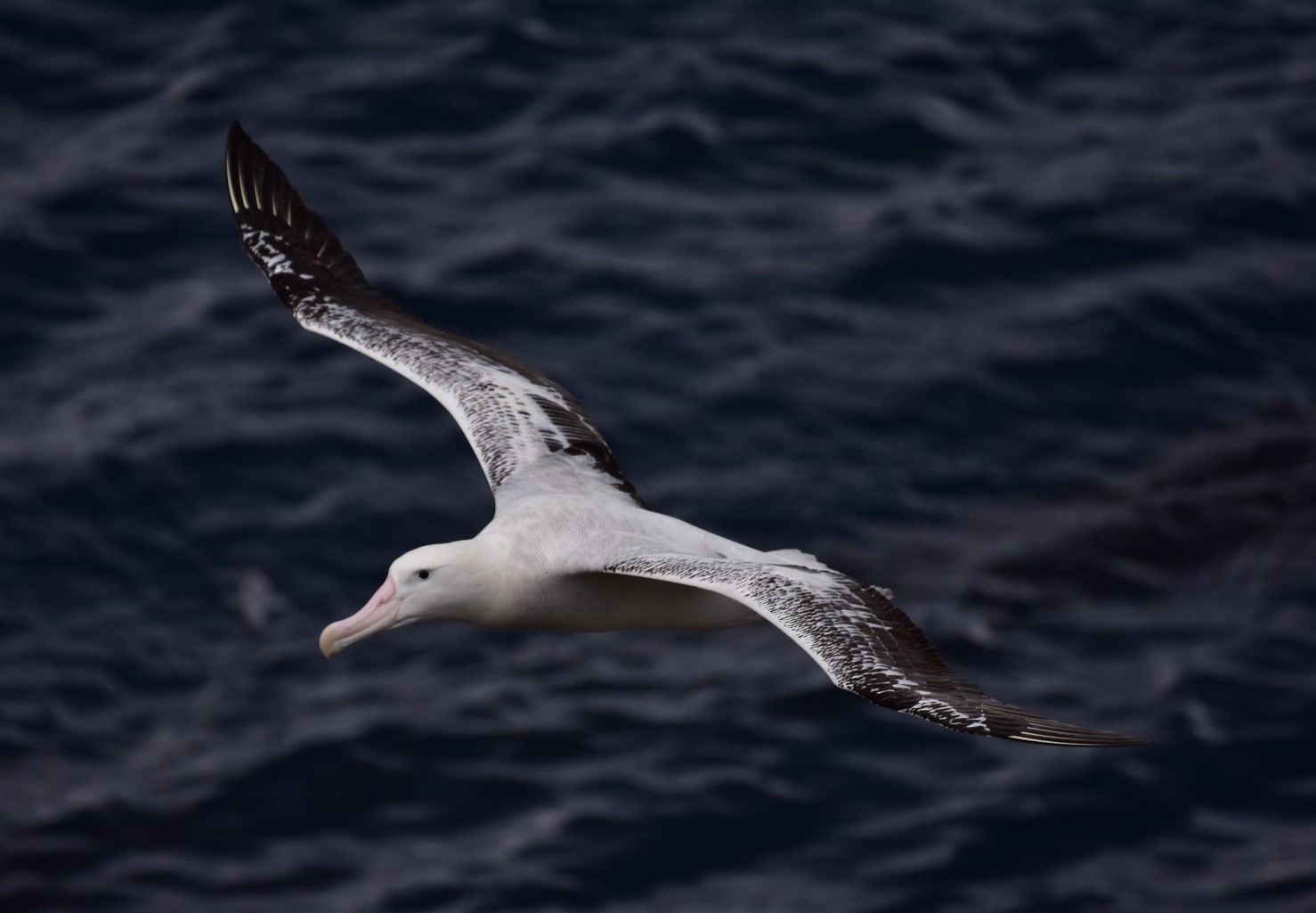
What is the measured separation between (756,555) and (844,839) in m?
6.23

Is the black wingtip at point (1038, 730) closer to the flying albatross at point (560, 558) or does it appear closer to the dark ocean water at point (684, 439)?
the flying albatross at point (560, 558)

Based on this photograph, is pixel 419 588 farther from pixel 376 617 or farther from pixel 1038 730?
pixel 1038 730

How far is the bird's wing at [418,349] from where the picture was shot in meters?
13.5

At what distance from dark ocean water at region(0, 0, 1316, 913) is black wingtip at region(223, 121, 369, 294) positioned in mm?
5131

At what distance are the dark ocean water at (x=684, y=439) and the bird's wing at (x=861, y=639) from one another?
6759 millimetres

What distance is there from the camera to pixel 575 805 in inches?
714

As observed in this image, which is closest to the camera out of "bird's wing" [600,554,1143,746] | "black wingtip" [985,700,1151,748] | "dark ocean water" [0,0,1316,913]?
"black wingtip" [985,700,1151,748]

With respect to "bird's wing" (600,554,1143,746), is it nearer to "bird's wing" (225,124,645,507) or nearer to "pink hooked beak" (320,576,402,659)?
"pink hooked beak" (320,576,402,659)

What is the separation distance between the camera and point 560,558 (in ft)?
39.3

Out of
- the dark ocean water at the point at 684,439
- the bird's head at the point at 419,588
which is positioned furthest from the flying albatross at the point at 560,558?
the dark ocean water at the point at 684,439

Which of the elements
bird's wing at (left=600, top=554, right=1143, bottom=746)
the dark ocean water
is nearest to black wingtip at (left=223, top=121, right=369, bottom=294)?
bird's wing at (left=600, top=554, right=1143, bottom=746)

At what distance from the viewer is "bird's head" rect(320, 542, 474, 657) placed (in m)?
11.7

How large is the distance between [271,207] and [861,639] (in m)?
7.00

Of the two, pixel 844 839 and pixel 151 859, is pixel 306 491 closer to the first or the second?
pixel 151 859
